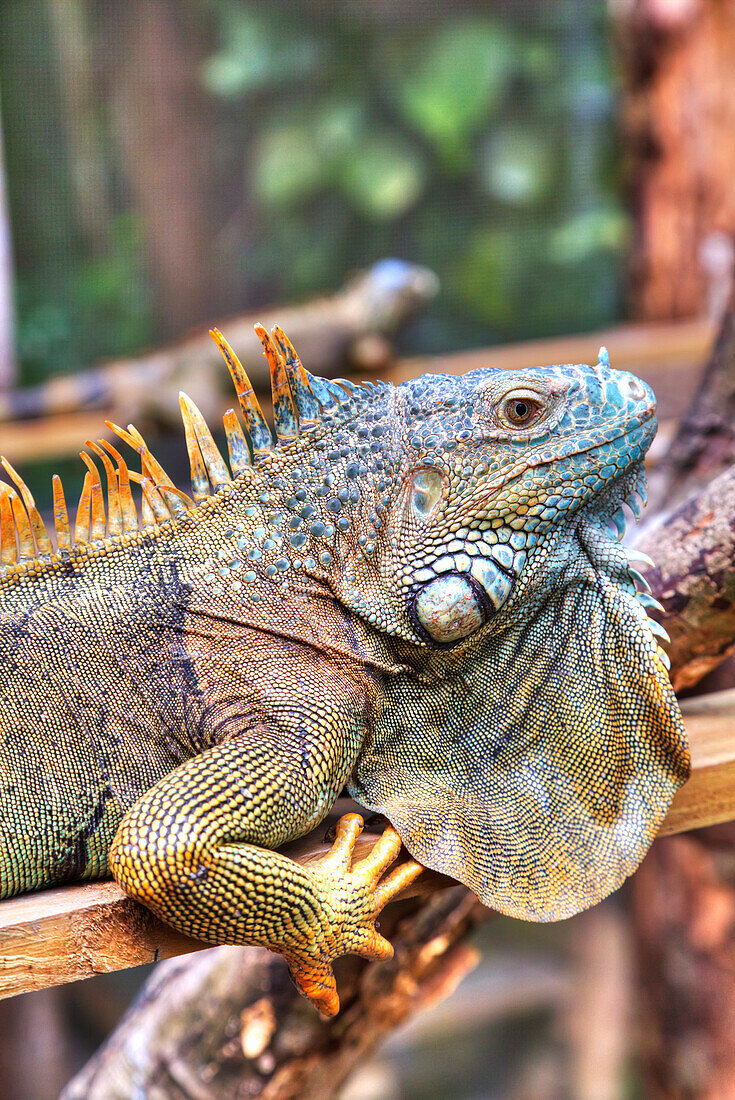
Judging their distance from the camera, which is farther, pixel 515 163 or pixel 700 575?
pixel 515 163

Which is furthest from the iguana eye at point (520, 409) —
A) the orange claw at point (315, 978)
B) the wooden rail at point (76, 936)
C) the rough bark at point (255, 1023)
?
the rough bark at point (255, 1023)

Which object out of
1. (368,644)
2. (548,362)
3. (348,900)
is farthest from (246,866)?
(548,362)

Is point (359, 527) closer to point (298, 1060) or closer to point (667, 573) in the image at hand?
point (667, 573)

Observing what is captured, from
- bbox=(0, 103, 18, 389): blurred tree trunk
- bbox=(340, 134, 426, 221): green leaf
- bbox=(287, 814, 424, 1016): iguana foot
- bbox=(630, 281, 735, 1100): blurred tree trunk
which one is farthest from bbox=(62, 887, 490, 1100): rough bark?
bbox=(340, 134, 426, 221): green leaf

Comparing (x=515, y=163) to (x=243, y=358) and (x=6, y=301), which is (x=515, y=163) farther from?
(x=6, y=301)

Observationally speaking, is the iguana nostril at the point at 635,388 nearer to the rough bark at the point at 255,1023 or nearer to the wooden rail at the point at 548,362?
the rough bark at the point at 255,1023
